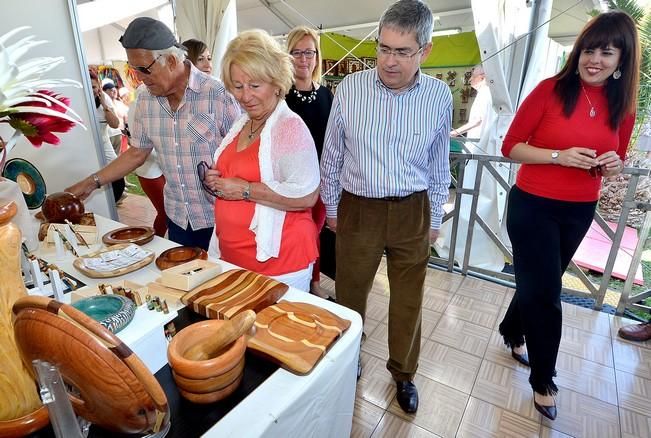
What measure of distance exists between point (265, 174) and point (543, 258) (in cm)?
106

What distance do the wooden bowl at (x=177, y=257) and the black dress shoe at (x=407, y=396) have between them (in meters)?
1.01

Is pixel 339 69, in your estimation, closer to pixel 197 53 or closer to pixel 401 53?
pixel 197 53

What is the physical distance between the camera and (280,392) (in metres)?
0.63

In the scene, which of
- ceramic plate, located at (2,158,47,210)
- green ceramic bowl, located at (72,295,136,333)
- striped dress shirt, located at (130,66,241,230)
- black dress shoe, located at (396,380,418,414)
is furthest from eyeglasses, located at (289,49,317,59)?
black dress shoe, located at (396,380,418,414)

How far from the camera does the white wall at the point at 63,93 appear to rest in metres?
1.49

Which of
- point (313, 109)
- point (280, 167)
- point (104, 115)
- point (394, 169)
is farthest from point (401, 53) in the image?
point (104, 115)

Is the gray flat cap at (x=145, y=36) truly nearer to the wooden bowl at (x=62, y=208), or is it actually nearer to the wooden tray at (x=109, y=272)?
the wooden bowl at (x=62, y=208)

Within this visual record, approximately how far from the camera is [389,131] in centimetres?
121

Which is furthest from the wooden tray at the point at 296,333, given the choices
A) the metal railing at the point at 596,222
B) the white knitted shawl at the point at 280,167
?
the metal railing at the point at 596,222

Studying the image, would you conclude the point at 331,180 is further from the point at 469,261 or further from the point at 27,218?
the point at 469,261

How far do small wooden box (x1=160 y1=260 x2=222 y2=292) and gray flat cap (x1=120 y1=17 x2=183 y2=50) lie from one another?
2.46 ft

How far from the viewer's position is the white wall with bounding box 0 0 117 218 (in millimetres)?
1493

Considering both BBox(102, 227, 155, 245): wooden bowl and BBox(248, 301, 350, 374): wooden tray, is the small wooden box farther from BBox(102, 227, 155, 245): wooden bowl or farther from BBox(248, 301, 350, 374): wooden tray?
BBox(102, 227, 155, 245): wooden bowl

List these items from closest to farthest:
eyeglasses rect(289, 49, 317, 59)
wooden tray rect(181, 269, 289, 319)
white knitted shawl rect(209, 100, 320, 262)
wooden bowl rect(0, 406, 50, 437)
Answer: wooden bowl rect(0, 406, 50, 437) < wooden tray rect(181, 269, 289, 319) < white knitted shawl rect(209, 100, 320, 262) < eyeglasses rect(289, 49, 317, 59)
